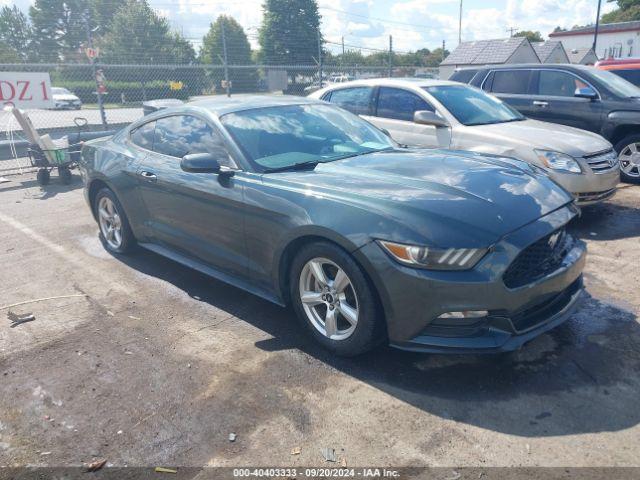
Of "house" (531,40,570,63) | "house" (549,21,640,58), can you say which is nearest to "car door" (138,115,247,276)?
"house" (531,40,570,63)

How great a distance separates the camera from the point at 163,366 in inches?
130

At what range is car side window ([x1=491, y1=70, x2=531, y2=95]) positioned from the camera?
8.47 m

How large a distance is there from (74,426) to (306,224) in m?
1.68

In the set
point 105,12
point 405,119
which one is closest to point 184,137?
point 405,119

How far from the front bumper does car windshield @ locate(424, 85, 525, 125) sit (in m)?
3.76

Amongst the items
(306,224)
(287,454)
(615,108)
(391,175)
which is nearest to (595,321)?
(391,175)

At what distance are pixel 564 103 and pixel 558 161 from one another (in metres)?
2.78

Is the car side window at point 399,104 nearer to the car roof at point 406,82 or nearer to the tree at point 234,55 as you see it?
the car roof at point 406,82

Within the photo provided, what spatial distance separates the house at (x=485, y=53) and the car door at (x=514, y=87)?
2236cm

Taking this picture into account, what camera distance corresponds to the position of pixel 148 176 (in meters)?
4.45

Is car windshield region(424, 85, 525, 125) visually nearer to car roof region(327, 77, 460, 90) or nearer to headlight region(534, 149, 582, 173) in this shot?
car roof region(327, 77, 460, 90)

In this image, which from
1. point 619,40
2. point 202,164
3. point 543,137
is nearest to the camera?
point 202,164

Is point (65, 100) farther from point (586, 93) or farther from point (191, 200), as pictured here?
point (191, 200)

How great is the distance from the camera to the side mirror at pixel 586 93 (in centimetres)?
763
